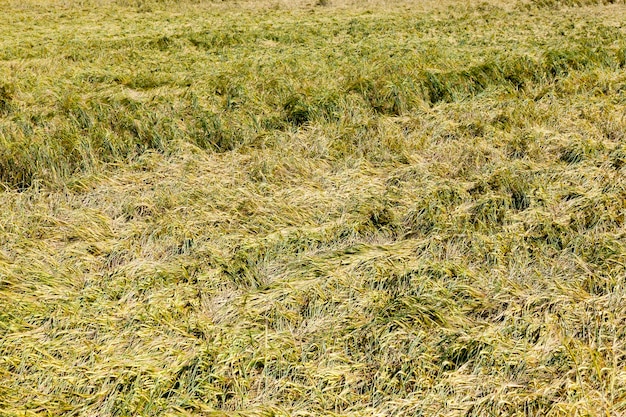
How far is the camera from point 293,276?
3.30 meters

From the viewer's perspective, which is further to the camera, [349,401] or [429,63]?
[429,63]

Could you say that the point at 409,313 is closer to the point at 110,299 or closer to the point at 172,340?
the point at 172,340

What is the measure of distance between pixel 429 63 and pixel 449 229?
5185mm

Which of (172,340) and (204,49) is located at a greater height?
(204,49)

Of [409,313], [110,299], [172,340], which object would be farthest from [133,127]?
[409,313]

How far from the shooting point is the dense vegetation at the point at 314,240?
99.0 inches

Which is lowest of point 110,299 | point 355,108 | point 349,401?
point 349,401

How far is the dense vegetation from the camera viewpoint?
2514 millimetres

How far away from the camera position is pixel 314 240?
371cm

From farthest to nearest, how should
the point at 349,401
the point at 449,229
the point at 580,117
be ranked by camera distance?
1. the point at 580,117
2. the point at 449,229
3. the point at 349,401

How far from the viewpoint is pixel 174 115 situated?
5883 mm

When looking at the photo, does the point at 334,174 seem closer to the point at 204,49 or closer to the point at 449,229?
the point at 449,229

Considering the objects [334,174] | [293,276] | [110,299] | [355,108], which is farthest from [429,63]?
[110,299]

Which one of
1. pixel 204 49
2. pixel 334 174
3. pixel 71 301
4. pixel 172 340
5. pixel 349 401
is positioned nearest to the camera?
pixel 349 401
